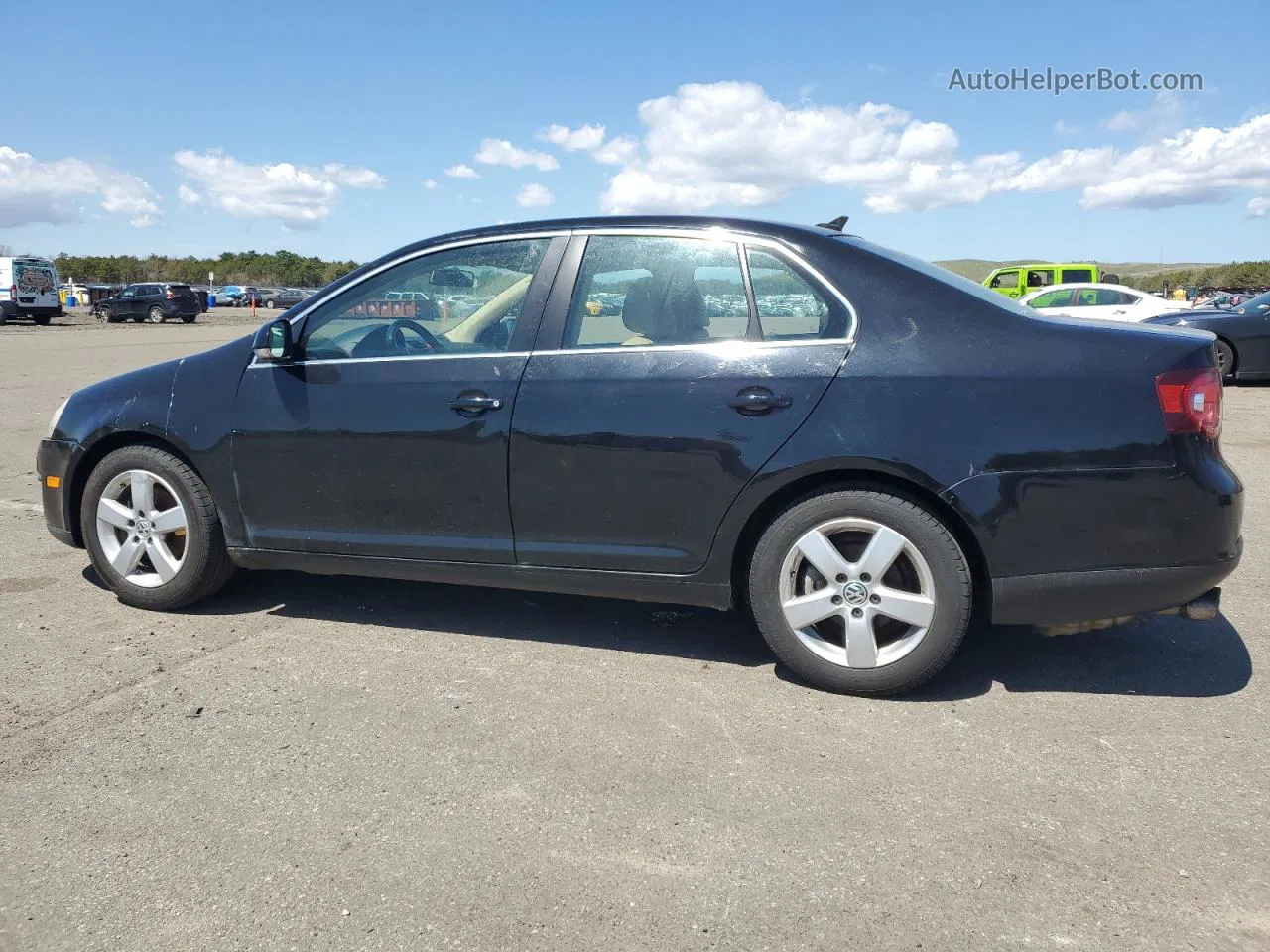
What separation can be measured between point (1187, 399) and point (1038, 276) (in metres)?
26.6

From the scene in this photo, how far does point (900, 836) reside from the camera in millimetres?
2627

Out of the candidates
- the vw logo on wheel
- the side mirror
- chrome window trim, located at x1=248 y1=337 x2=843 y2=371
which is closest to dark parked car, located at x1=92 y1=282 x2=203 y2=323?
the side mirror

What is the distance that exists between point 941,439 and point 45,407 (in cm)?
1134

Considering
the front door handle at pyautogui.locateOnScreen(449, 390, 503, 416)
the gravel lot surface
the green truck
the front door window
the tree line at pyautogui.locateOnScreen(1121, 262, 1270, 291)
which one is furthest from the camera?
the tree line at pyautogui.locateOnScreen(1121, 262, 1270, 291)

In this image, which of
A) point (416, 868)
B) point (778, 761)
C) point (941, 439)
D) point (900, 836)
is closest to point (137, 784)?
point (416, 868)

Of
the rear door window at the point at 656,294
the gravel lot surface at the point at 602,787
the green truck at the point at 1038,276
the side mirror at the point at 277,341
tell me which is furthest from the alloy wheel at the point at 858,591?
the green truck at the point at 1038,276

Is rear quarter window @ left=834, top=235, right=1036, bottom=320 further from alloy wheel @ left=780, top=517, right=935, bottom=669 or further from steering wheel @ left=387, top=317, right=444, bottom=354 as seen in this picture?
steering wheel @ left=387, top=317, right=444, bottom=354

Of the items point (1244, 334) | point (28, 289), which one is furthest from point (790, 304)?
point (28, 289)

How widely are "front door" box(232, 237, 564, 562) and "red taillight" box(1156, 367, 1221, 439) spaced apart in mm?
2196

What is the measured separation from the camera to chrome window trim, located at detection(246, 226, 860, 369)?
351 cm

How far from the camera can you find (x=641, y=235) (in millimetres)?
3832

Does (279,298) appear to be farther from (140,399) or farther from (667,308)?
(667,308)

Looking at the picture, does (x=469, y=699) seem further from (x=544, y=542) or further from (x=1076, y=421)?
(x=1076, y=421)

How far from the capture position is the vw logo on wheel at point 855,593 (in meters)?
3.42
